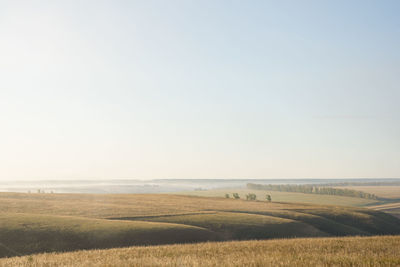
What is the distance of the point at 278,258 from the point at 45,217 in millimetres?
33878

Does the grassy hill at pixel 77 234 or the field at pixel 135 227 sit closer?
the grassy hill at pixel 77 234

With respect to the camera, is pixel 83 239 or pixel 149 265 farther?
pixel 83 239

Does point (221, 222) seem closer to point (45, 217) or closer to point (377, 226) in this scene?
point (45, 217)

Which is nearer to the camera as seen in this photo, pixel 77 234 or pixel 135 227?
pixel 77 234

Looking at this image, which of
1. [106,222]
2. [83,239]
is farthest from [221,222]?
[83,239]

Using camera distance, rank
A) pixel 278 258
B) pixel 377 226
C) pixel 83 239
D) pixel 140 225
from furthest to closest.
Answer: pixel 377 226 → pixel 140 225 → pixel 83 239 → pixel 278 258

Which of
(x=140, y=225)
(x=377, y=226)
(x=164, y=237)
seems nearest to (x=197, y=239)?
(x=164, y=237)

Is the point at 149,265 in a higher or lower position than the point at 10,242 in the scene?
higher

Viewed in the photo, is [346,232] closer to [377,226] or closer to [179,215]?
[377,226]

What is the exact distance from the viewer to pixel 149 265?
15586 mm

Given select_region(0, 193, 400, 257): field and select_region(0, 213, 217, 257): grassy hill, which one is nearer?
select_region(0, 213, 217, 257): grassy hill

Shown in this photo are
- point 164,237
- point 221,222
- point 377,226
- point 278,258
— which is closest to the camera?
point 278,258

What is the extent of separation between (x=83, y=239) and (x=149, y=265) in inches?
865

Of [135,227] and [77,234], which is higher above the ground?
[135,227]
